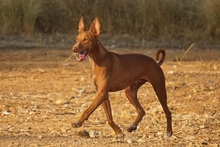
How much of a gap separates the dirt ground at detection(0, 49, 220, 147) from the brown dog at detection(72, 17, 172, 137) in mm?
347

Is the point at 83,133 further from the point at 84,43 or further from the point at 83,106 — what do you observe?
the point at 83,106

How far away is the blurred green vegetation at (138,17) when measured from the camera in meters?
23.8

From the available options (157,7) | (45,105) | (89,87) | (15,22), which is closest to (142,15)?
(157,7)

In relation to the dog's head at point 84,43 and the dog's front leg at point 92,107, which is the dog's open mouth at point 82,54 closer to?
the dog's head at point 84,43

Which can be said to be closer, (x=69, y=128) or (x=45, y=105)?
(x=69, y=128)

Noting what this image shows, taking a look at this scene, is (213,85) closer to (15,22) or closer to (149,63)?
(149,63)

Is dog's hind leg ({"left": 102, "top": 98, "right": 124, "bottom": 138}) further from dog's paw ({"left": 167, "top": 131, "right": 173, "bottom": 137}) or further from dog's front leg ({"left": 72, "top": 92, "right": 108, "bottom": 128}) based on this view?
dog's paw ({"left": 167, "top": 131, "right": 173, "bottom": 137})

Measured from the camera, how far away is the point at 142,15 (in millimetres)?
24219

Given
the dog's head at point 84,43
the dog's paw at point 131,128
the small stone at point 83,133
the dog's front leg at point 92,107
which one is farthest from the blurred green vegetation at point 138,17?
the dog's front leg at point 92,107

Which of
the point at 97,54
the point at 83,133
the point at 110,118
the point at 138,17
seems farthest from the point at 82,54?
the point at 138,17

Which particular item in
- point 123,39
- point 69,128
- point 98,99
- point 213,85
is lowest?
point 123,39

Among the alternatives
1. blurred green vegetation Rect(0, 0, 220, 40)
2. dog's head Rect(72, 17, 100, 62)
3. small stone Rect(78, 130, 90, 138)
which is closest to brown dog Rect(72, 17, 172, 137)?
dog's head Rect(72, 17, 100, 62)

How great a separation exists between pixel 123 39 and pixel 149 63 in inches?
505

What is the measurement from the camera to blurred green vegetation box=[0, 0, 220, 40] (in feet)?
78.1
